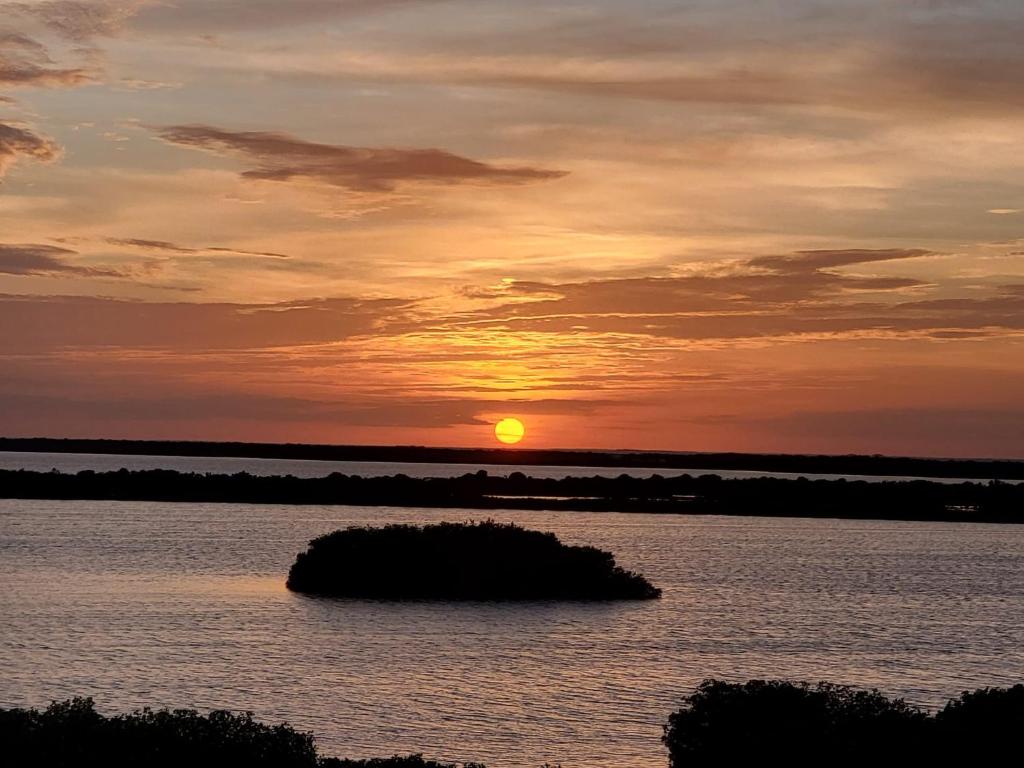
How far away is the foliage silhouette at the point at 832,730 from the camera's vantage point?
2819 centimetres

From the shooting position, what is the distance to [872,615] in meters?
71.3

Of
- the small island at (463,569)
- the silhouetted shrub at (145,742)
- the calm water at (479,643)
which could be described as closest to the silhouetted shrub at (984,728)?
the calm water at (479,643)

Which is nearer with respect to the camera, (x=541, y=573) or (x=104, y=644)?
(x=104, y=644)

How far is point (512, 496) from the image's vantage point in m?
185

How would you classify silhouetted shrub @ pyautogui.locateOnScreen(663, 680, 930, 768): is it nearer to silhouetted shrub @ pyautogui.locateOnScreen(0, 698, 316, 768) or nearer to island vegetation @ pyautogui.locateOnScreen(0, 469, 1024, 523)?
silhouetted shrub @ pyautogui.locateOnScreen(0, 698, 316, 768)

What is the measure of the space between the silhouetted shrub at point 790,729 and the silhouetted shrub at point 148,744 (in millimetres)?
5910

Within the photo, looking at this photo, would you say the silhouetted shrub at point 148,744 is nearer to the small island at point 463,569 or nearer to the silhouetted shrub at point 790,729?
the silhouetted shrub at point 790,729

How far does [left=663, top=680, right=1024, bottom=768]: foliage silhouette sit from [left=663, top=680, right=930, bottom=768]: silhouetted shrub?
0.02 m

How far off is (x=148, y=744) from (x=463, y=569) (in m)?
Result: 44.5

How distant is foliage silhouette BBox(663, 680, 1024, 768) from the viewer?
28.2m

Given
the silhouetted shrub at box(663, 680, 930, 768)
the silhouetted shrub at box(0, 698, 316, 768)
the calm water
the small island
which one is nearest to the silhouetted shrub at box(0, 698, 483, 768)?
the silhouetted shrub at box(0, 698, 316, 768)

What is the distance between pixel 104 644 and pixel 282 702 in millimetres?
14109

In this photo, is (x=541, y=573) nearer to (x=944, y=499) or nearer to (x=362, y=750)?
(x=362, y=750)

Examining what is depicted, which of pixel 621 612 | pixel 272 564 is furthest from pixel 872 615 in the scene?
pixel 272 564
